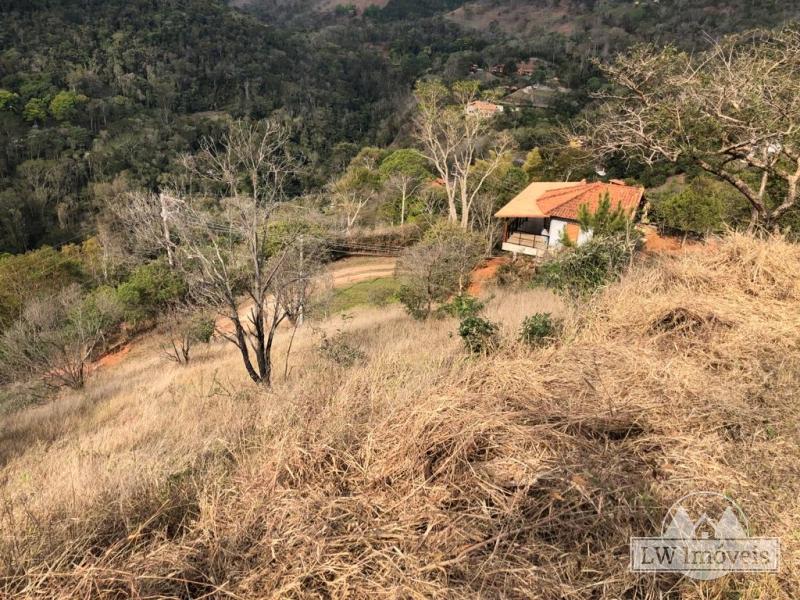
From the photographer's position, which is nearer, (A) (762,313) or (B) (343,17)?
(A) (762,313)

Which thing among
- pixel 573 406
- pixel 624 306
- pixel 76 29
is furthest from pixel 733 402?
pixel 76 29

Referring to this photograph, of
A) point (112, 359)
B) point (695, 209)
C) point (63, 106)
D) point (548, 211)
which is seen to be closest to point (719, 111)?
point (695, 209)

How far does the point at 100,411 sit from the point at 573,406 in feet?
24.0

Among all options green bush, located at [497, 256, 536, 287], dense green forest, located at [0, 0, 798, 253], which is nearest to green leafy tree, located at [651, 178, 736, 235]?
green bush, located at [497, 256, 536, 287]

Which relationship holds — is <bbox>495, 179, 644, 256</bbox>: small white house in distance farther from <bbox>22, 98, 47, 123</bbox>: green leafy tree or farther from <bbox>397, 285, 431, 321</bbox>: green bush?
<bbox>22, 98, 47, 123</bbox>: green leafy tree

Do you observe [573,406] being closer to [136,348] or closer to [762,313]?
[762,313]

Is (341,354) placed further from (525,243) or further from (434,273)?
(525,243)

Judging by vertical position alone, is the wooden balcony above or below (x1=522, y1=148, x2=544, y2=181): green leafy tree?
below

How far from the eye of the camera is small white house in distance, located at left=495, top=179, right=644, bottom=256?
67.1 ft

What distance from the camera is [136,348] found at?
1802cm

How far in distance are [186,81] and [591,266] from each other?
9340 cm

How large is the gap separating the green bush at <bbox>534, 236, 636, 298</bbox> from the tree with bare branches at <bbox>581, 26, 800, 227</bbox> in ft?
5.08

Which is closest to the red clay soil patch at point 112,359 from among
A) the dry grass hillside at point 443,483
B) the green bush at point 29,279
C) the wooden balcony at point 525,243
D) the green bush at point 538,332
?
the green bush at point 29,279

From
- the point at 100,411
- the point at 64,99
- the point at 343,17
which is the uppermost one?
the point at 343,17
